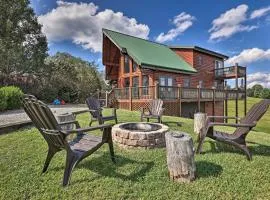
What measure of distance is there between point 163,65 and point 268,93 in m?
41.2

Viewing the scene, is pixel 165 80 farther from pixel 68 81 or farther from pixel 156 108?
pixel 68 81

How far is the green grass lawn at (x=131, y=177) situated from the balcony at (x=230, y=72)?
17255 mm

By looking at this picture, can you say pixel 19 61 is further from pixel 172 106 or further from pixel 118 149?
pixel 118 149

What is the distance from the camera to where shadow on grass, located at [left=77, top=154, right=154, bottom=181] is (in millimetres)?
3199

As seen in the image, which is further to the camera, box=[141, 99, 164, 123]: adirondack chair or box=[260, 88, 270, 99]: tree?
box=[260, 88, 270, 99]: tree

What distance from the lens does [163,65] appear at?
49.5 ft

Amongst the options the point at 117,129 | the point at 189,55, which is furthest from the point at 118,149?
the point at 189,55

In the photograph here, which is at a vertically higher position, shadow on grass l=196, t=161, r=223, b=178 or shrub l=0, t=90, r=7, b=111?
shrub l=0, t=90, r=7, b=111

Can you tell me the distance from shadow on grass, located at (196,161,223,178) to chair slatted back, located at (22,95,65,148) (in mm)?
2260

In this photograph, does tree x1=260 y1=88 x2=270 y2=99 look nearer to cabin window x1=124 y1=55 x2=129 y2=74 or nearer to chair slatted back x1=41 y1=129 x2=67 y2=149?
cabin window x1=124 y1=55 x2=129 y2=74

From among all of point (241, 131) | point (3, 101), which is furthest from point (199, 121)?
point (3, 101)

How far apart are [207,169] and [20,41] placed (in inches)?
793

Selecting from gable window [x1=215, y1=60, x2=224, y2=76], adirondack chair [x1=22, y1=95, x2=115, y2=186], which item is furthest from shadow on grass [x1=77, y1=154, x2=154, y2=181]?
gable window [x1=215, y1=60, x2=224, y2=76]

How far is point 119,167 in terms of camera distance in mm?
3502
